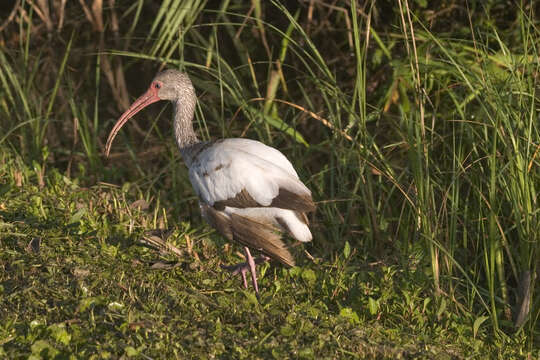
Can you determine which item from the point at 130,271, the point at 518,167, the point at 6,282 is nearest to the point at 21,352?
the point at 6,282

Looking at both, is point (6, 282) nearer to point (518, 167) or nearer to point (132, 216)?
point (132, 216)

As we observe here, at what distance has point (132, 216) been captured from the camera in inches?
186

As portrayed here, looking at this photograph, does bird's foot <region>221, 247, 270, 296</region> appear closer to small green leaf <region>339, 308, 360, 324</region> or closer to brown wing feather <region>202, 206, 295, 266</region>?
brown wing feather <region>202, 206, 295, 266</region>

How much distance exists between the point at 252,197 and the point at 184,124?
1033 millimetres

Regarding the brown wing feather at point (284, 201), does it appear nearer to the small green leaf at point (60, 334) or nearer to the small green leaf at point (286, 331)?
the small green leaf at point (286, 331)

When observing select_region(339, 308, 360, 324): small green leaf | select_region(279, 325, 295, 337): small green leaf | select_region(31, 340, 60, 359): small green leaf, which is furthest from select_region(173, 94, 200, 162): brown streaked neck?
select_region(31, 340, 60, 359): small green leaf

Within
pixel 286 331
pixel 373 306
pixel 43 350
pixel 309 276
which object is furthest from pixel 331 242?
pixel 43 350

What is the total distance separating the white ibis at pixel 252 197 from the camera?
13.7ft

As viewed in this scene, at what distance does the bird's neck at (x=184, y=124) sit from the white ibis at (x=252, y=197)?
Result: 19.5 inches

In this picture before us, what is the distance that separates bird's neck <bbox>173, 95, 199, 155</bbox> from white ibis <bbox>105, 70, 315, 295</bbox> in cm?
50

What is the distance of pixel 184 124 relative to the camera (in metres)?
5.05

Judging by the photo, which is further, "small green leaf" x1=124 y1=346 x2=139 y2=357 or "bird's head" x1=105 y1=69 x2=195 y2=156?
"bird's head" x1=105 y1=69 x2=195 y2=156

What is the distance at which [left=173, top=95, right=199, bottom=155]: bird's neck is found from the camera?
16.4 ft

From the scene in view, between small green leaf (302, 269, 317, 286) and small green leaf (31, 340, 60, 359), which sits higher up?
small green leaf (31, 340, 60, 359)
